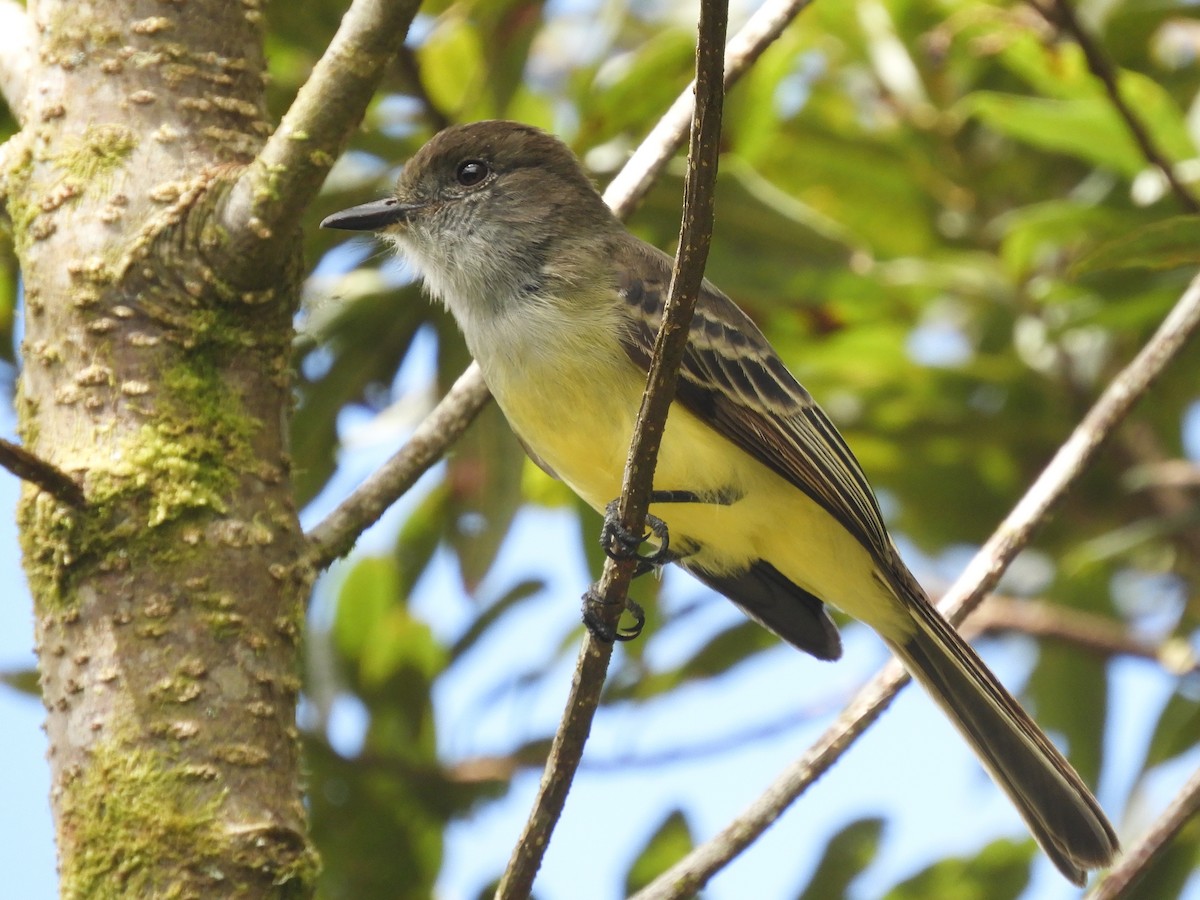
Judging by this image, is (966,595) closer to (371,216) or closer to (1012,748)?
(1012,748)

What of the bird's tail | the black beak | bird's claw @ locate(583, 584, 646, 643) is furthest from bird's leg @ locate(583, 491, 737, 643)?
the black beak

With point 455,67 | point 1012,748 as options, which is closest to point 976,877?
point 1012,748

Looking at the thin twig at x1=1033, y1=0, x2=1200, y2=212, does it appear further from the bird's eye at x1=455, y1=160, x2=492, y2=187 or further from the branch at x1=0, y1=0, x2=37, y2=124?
the branch at x1=0, y1=0, x2=37, y2=124

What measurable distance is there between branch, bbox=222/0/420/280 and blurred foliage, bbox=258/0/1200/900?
137 cm

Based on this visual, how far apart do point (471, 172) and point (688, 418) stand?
105cm

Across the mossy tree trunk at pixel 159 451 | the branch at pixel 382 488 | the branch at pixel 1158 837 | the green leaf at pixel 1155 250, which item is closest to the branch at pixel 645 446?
the mossy tree trunk at pixel 159 451

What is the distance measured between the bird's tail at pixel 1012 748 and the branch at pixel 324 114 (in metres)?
1.71

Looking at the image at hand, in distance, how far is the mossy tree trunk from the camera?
7.95 feet

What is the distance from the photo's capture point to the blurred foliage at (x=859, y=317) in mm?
4121

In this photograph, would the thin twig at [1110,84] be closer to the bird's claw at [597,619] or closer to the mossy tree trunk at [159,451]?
the bird's claw at [597,619]

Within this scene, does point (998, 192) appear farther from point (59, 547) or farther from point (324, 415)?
point (59, 547)

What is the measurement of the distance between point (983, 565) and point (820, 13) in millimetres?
2476

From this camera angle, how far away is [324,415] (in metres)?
4.17

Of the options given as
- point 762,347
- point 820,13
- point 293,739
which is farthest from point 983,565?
point 820,13
